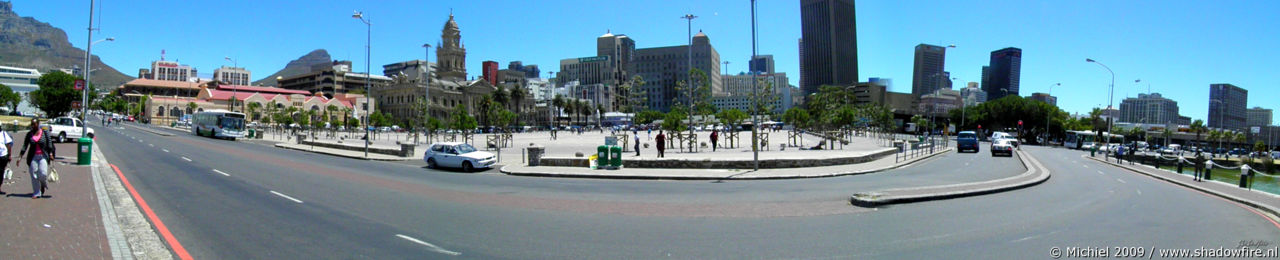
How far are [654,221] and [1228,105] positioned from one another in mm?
237796

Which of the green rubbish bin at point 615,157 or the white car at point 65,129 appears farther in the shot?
the white car at point 65,129

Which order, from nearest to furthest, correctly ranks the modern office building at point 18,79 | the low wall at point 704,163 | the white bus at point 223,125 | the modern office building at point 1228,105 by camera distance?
1. the low wall at point 704,163
2. the white bus at point 223,125
3. the modern office building at point 18,79
4. the modern office building at point 1228,105

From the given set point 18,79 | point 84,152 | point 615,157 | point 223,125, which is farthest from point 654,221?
point 18,79

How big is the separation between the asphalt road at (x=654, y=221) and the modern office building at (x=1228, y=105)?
201005 millimetres

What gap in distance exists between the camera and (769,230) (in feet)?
28.4

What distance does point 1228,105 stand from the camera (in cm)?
17288

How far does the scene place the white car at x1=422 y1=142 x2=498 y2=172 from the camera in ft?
73.1

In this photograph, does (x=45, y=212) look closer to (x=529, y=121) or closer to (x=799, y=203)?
(x=799, y=203)

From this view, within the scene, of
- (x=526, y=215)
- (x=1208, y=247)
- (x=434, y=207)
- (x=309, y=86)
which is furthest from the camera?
(x=309, y=86)

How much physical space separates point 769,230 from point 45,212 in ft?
35.6

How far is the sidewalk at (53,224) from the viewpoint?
21.4 ft

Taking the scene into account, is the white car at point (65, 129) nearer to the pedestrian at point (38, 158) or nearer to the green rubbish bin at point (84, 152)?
the green rubbish bin at point (84, 152)

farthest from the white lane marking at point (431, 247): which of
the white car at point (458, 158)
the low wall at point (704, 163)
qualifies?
the white car at point (458, 158)

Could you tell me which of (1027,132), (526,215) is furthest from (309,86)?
(526,215)
